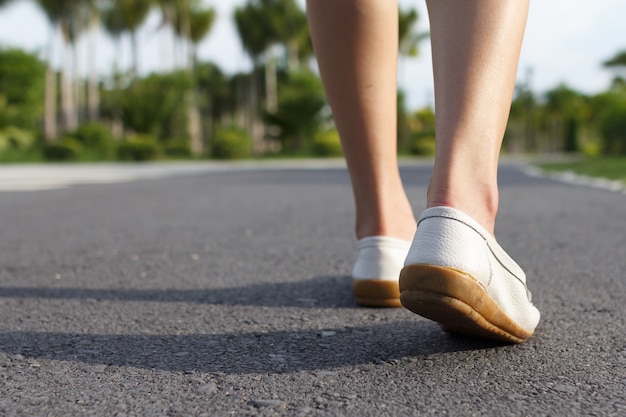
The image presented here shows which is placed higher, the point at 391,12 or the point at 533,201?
the point at 391,12

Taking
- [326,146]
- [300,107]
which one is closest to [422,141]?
[300,107]

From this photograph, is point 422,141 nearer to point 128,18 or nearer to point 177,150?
point 177,150

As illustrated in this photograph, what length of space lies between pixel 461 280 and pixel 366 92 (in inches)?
25.4

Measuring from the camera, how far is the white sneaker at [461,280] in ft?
3.35

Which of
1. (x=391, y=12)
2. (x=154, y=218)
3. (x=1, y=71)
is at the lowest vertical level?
(x=154, y=218)

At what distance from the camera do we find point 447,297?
3.32 feet

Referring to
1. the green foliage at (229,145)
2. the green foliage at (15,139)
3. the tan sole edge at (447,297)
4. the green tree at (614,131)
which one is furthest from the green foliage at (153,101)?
the tan sole edge at (447,297)

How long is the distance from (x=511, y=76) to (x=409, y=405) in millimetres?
619

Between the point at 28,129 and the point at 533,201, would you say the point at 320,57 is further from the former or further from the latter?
the point at 28,129

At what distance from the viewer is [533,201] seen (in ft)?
17.2

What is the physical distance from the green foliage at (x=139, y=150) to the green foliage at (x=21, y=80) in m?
3.74

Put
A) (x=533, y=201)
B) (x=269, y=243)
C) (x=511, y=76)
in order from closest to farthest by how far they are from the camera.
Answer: (x=511, y=76)
(x=269, y=243)
(x=533, y=201)

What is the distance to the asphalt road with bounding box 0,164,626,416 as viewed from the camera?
968 mm

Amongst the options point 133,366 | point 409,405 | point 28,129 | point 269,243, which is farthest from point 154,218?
point 28,129
